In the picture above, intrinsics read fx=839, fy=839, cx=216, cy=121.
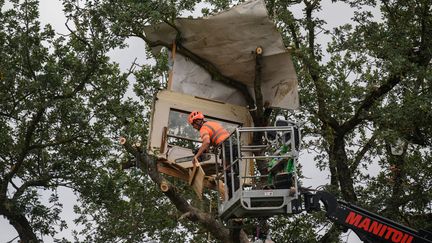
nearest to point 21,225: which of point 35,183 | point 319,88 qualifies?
point 35,183

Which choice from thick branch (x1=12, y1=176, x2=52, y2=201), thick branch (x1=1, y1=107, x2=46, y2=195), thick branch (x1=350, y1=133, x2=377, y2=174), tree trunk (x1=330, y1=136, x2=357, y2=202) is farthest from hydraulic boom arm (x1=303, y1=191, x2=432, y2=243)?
thick branch (x1=12, y1=176, x2=52, y2=201)

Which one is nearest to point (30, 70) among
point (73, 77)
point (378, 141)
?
point (73, 77)

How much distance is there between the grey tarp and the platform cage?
79.8 inches

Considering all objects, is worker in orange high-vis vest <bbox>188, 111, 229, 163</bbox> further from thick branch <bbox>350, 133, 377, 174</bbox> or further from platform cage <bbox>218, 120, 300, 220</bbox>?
thick branch <bbox>350, 133, 377, 174</bbox>

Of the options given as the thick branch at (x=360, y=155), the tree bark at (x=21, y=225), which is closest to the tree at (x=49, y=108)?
the tree bark at (x=21, y=225)

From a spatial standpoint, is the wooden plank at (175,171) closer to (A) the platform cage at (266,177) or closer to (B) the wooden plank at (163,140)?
(B) the wooden plank at (163,140)

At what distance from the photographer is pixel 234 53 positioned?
49.4 feet

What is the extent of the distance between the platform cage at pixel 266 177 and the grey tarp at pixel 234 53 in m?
2.03

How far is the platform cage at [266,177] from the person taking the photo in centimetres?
1209

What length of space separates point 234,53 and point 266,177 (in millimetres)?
2942

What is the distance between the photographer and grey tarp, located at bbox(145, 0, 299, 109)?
46.9 feet

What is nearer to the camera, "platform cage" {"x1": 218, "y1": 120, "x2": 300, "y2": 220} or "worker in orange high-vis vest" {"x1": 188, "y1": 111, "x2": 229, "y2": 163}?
"platform cage" {"x1": 218, "y1": 120, "x2": 300, "y2": 220}

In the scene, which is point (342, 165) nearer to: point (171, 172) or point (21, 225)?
point (171, 172)

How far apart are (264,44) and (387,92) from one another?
169 inches
